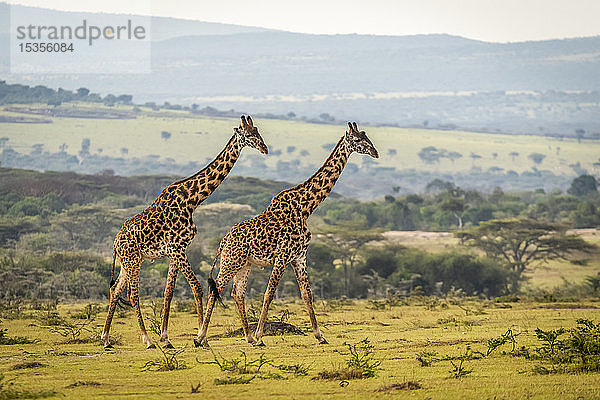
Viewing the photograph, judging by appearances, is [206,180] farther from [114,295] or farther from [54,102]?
[54,102]

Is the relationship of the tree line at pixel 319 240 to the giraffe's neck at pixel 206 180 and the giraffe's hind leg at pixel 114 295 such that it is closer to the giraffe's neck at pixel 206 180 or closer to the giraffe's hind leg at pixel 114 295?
the giraffe's hind leg at pixel 114 295

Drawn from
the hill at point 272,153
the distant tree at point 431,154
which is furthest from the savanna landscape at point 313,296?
the distant tree at point 431,154

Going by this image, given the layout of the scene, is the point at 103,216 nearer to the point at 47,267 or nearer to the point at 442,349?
the point at 47,267

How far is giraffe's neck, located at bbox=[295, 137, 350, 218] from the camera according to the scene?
1392cm

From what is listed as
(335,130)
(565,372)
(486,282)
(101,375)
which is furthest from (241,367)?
(335,130)

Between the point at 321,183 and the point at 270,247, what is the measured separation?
1451mm

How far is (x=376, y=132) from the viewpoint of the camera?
485 ft

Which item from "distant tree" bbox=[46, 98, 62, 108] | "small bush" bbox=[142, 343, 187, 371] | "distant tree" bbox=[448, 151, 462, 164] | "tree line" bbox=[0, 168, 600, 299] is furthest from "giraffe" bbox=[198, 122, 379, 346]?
"distant tree" bbox=[448, 151, 462, 164]

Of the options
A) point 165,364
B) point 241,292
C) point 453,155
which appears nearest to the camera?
point 165,364

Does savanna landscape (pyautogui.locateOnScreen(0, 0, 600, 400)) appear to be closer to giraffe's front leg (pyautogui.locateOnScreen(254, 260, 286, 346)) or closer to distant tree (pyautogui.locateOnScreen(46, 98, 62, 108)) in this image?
giraffe's front leg (pyautogui.locateOnScreen(254, 260, 286, 346))

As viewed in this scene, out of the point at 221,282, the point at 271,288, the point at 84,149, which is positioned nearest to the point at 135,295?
the point at 221,282

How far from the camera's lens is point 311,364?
11602 millimetres

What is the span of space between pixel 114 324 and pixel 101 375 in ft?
21.1

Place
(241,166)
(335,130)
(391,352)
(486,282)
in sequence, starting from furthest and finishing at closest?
(335,130)
(241,166)
(486,282)
(391,352)
